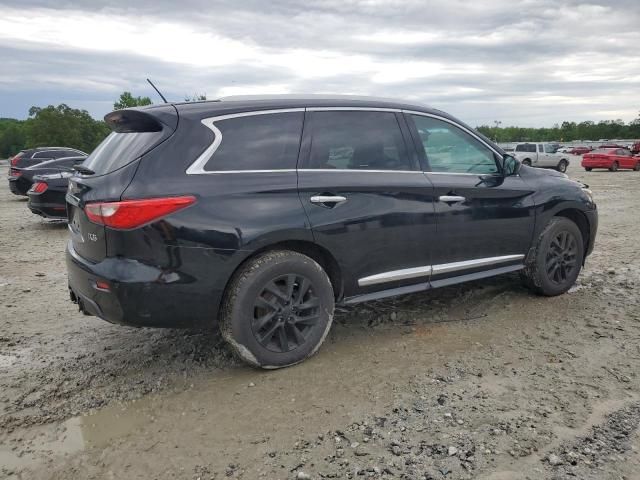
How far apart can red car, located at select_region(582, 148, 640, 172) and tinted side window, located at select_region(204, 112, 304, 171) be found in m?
30.8

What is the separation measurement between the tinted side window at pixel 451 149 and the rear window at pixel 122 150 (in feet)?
6.77

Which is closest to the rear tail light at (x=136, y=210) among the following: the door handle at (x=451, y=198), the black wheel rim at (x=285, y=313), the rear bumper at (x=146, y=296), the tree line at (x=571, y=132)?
the rear bumper at (x=146, y=296)

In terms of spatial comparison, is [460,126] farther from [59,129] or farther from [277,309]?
[59,129]

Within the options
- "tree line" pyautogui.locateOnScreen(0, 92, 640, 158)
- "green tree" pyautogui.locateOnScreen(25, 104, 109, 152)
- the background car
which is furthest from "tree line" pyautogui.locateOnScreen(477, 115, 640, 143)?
the background car

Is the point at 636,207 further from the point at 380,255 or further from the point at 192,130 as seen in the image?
the point at 192,130

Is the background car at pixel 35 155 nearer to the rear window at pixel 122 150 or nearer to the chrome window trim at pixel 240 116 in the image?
the rear window at pixel 122 150

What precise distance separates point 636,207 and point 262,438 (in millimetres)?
12377

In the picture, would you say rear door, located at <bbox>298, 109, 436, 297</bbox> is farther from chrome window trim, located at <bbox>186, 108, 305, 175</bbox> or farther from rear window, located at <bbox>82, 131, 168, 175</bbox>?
rear window, located at <bbox>82, 131, 168, 175</bbox>

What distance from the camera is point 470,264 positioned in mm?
4523

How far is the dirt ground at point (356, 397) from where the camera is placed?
271 centimetres

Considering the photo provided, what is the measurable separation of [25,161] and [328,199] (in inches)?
693

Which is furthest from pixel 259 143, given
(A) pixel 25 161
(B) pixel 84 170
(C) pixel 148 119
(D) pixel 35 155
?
(D) pixel 35 155

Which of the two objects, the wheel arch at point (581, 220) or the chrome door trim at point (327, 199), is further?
the wheel arch at point (581, 220)

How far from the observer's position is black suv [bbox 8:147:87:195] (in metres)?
15.7
